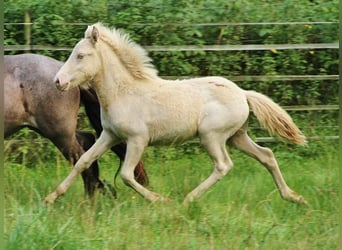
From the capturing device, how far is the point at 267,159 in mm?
7613

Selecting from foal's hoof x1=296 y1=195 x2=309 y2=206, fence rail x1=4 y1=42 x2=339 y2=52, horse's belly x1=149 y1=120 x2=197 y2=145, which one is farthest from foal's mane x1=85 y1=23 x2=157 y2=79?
fence rail x1=4 y1=42 x2=339 y2=52

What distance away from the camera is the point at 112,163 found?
371 inches

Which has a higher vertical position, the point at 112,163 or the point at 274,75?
the point at 274,75

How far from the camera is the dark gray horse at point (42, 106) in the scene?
307 inches

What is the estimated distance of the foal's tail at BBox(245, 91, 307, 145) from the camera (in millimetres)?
7562

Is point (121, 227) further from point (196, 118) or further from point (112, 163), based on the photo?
point (112, 163)

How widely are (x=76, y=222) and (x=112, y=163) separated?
3.18 m

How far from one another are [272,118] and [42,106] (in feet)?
6.50

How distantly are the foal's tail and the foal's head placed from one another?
4.36 ft

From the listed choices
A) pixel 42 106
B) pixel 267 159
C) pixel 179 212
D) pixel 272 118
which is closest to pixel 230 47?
pixel 272 118

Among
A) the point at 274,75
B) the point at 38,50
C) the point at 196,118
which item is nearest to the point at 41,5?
the point at 38,50

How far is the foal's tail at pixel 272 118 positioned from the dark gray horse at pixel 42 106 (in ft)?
3.70

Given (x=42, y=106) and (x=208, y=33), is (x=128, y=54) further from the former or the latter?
(x=208, y=33)

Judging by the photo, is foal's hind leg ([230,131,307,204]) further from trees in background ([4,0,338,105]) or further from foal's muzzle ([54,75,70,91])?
trees in background ([4,0,338,105])
